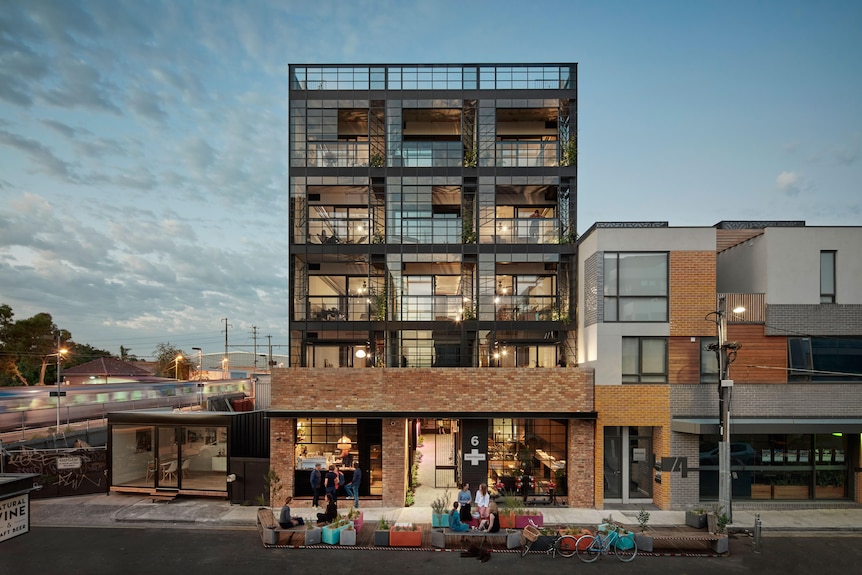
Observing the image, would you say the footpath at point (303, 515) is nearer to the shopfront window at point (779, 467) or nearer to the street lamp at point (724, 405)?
the shopfront window at point (779, 467)

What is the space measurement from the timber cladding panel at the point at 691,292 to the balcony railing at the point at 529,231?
5232 millimetres

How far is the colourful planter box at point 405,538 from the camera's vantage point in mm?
13602

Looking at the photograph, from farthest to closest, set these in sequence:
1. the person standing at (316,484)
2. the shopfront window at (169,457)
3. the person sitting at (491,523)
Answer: the shopfront window at (169,457) → the person standing at (316,484) → the person sitting at (491,523)

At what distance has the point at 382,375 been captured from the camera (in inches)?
697

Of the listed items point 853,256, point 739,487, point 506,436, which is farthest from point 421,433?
point 853,256

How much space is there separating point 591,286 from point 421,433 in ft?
35.2

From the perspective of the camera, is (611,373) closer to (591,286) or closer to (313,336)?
(591,286)

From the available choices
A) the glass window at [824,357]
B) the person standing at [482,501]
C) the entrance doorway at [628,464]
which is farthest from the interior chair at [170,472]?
the glass window at [824,357]

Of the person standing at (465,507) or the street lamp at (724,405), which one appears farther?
the street lamp at (724,405)

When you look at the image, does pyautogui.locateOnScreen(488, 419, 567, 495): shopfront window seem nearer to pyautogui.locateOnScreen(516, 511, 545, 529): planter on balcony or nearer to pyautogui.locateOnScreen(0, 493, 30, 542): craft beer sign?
pyautogui.locateOnScreen(516, 511, 545, 529): planter on balcony

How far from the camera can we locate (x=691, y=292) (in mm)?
17812

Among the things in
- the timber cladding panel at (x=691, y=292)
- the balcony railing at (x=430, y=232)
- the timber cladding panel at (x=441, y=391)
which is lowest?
the timber cladding panel at (x=441, y=391)

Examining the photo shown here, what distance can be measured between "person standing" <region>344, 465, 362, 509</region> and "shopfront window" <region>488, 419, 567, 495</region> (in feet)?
15.8

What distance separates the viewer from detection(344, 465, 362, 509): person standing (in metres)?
17.0
